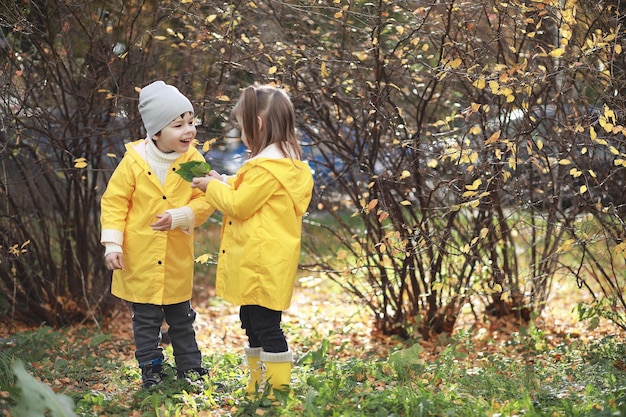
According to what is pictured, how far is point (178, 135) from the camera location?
412cm

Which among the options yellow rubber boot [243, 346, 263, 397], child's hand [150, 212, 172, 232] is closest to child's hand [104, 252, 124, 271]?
child's hand [150, 212, 172, 232]

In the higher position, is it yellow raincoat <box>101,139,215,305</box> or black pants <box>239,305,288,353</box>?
yellow raincoat <box>101,139,215,305</box>

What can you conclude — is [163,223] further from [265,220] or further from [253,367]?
[253,367]

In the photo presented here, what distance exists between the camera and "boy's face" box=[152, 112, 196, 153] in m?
4.12

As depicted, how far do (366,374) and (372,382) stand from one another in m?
0.17

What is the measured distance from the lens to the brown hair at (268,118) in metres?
3.88

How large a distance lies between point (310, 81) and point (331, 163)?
1.85 feet

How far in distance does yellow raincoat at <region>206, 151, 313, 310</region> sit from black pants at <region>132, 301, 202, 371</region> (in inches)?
20.2

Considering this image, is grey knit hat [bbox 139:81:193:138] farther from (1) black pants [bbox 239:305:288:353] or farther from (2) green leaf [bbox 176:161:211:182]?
(1) black pants [bbox 239:305:288:353]

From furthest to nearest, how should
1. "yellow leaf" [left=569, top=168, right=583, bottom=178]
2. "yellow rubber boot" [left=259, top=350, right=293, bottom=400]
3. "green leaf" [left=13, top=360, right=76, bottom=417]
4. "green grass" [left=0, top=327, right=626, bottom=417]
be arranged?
"yellow leaf" [left=569, top=168, right=583, bottom=178] → "yellow rubber boot" [left=259, top=350, right=293, bottom=400] → "green grass" [left=0, top=327, right=626, bottom=417] → "green leaf" [left=13, top=360, right=76, bottom=417]

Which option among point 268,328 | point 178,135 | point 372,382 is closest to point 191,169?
point 178,135

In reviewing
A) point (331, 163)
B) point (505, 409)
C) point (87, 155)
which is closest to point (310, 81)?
point (331, 163)

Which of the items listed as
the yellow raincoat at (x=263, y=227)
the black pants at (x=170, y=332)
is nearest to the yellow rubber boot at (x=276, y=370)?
the yellow raincoat at (x=263, y=227)

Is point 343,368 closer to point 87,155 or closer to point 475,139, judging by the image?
point 475,139
